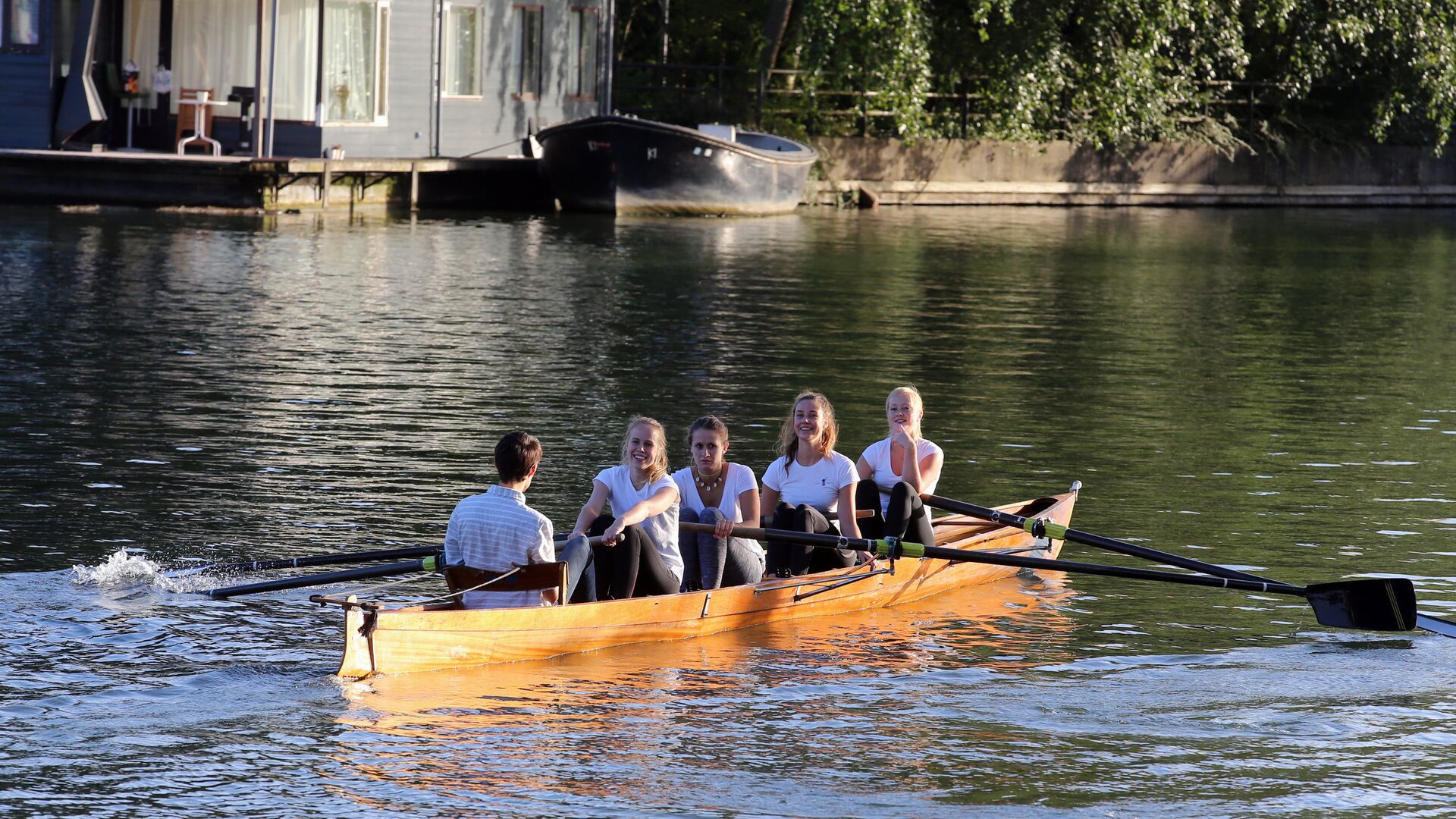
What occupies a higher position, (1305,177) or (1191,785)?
(1305,177)

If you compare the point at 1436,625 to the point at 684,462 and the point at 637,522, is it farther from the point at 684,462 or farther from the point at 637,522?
the point at 684,462

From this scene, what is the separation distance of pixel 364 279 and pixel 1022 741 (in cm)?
1619

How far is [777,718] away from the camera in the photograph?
8289 millimetres

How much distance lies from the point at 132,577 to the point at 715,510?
2.97 meters

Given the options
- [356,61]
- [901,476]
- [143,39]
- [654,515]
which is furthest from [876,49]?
[654,515]

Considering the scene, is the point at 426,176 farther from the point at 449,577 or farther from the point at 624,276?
the point at 449,577

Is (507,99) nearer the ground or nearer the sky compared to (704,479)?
nearer the sky

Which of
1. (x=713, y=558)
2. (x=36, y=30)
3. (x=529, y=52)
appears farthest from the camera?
(x=529, y=52)

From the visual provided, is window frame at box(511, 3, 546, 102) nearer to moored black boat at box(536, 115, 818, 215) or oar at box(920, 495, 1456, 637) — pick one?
moored black boat at box(536, 115, 818, 215)

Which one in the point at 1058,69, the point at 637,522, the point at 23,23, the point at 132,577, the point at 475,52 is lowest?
the point at 132,577

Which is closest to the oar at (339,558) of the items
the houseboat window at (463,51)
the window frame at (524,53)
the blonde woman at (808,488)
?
the blonde woman at (808,488)

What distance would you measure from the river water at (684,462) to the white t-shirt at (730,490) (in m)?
0.63

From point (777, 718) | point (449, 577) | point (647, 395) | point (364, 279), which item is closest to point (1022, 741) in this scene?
point (777, 718)

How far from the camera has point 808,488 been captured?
10469 millimetres
